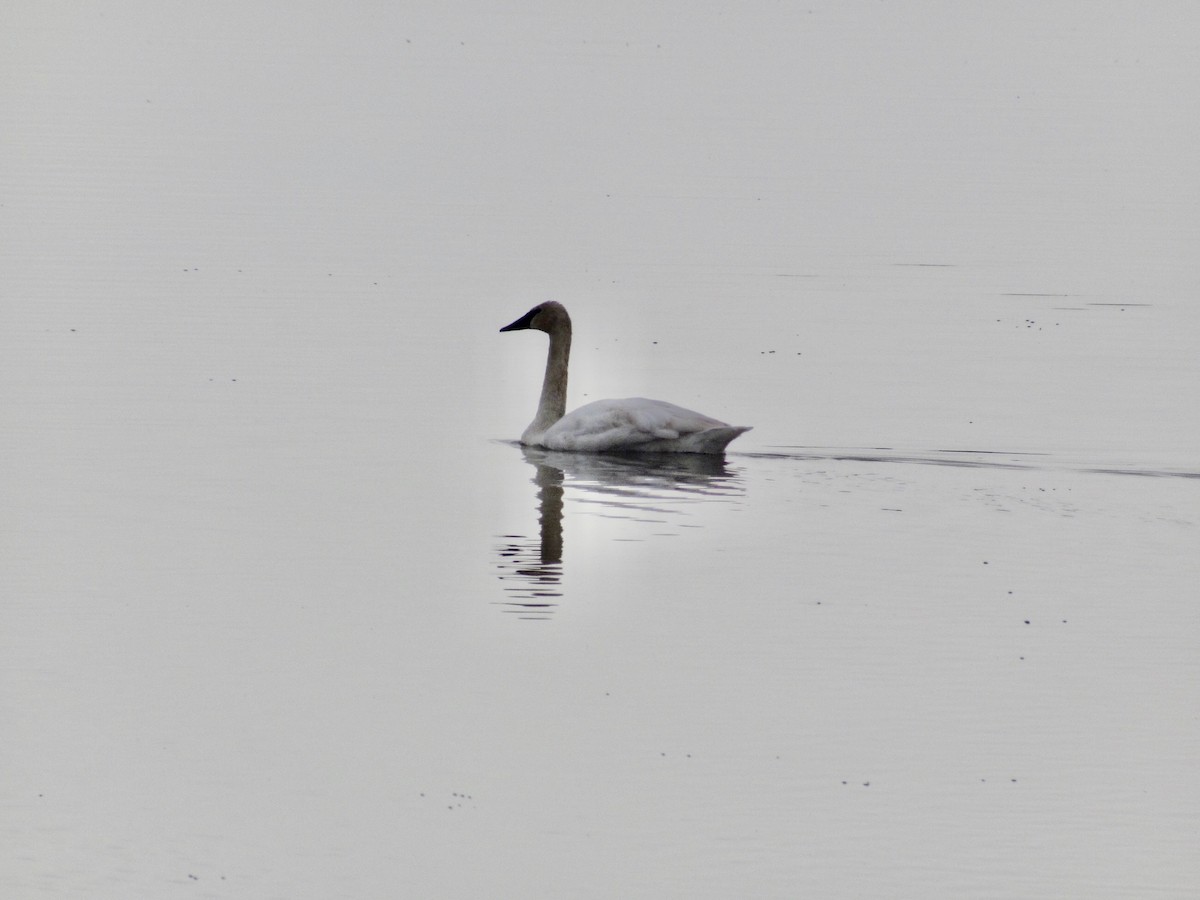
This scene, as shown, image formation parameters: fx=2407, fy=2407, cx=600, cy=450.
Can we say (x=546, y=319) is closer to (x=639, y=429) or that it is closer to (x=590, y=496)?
Answer: (x=639, y=429)

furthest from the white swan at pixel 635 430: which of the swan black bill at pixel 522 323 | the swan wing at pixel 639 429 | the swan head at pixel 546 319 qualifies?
the swan black bill at pixel 522 323

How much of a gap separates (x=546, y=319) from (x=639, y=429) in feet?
8.36

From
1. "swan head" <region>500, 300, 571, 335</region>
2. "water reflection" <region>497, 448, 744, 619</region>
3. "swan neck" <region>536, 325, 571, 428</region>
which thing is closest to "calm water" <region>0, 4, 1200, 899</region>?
"water reflection" <region>497, 448, 744, 619</region>

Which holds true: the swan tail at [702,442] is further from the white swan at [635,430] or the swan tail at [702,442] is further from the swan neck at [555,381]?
the swan neck at [555,381]

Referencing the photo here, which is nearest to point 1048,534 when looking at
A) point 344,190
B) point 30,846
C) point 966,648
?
point 966,648

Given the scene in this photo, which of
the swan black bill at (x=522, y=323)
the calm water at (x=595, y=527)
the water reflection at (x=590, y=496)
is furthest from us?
the swan black bill at (x=522, y=323)

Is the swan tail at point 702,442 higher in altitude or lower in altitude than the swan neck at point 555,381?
lower

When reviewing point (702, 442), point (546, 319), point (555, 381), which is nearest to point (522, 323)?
point (546, 319)

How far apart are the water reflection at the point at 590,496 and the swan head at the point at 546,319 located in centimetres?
199

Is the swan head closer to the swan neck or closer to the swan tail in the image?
the swan neck

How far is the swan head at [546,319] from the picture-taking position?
60.4 ft

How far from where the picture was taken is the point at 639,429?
1623 centimetres

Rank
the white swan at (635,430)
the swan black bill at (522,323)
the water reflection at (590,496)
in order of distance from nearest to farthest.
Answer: the water reflection at (590,496) < the white swan at (635,430) < the swan black bill at (522,323)

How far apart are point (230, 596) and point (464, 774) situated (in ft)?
9.73
